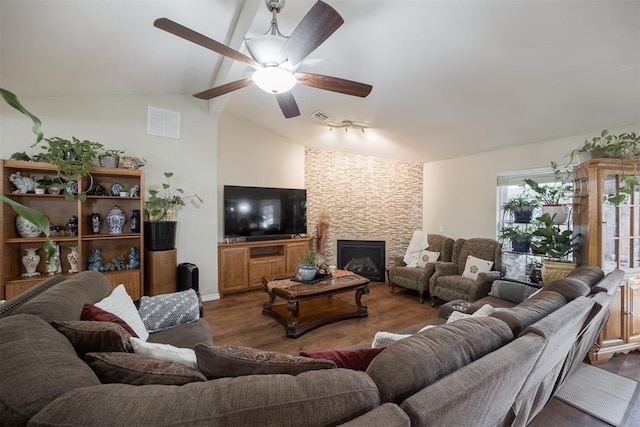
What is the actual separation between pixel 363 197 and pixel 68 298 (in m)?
4.52

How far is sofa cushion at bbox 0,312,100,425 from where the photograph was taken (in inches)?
23.8

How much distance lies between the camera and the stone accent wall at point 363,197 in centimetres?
517

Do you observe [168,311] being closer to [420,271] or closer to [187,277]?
[187,277]

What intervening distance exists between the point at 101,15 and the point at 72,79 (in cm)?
120

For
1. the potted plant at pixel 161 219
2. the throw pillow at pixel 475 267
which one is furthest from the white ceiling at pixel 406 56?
the throw pillow at pixel 475 267

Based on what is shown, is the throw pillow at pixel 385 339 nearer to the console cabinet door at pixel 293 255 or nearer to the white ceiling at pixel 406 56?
the white ceiling at pixel 406 56

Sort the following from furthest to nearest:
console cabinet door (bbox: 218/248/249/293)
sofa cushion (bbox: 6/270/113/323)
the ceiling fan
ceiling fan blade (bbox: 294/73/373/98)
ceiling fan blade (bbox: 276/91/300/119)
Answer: console cabinet door (bbox: 218/248/249/293)
ceiling fan blade (bbox: 276/91/300/119)
ceiling fan blade (bbox: 294/73/373/98)
the ceiling fan
sofa cushion (bbox: 6/270/113/323)

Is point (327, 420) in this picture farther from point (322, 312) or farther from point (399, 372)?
point (322, 312)

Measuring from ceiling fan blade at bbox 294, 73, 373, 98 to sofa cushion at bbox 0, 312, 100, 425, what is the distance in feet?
6.41

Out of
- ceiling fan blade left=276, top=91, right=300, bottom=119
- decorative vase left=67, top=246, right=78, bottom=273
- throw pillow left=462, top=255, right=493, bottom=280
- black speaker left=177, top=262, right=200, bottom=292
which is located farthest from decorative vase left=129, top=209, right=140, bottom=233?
throw pillow left=462, top=255, right=493, bottom=280

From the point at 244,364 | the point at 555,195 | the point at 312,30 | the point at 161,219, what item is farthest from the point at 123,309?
the point at 555,195

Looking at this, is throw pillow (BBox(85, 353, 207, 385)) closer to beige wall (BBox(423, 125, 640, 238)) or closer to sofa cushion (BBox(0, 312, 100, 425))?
sofa cushion (BBox(0, 312, 100, 425))

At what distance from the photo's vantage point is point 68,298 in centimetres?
138

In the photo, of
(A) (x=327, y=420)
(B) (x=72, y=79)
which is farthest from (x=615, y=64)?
(B) (x=72, y=79)
